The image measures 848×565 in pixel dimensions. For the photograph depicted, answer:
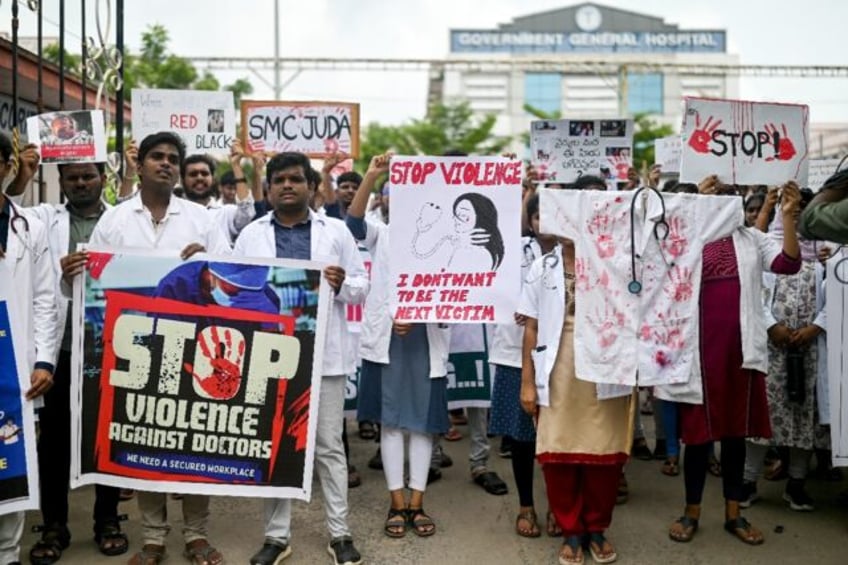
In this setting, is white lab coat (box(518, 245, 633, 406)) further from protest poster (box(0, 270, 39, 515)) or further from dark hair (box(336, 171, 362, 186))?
protest poster (box(0, 270, 39, 515))

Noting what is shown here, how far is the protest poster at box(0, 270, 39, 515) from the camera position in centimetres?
405

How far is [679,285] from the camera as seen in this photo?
4449 millimetres

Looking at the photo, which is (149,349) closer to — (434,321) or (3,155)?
(3,155)

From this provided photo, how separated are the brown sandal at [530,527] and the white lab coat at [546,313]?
0.77 meters

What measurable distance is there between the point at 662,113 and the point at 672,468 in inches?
2412

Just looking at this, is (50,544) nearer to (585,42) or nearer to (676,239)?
(676,239)

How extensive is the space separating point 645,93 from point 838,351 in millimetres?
63699

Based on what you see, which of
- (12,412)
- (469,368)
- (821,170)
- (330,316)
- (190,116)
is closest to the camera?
(12,412)

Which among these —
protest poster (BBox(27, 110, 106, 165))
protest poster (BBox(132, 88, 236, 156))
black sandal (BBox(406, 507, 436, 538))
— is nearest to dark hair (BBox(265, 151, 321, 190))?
protest poster (BBox(27, 110, 106, 165))

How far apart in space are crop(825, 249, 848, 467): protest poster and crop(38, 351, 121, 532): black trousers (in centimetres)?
395

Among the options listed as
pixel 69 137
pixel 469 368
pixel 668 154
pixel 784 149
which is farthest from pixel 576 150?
pixel 69 137

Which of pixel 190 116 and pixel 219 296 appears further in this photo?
pixel 190 116

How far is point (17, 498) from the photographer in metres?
4.07

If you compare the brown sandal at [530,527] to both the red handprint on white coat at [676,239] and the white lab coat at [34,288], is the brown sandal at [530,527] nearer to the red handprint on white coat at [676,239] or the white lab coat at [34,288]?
the red handprint on white coat at [676,239]
